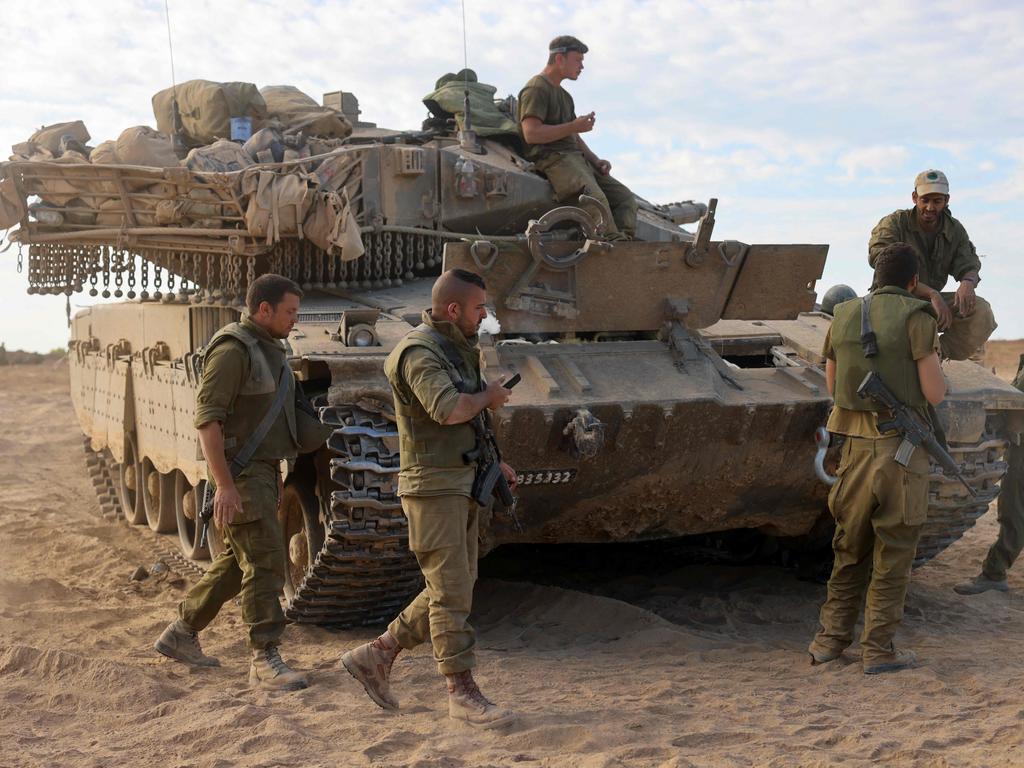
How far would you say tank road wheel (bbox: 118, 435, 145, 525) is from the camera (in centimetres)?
997

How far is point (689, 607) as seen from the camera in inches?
289

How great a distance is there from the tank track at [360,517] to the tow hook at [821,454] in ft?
6.51

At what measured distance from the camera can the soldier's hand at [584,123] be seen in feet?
25.5

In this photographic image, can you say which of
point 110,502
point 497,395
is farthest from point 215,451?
point 110,502

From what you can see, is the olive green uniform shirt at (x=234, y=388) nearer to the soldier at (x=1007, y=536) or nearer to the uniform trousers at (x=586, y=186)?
the uniform trousers at (x=586, y=186)

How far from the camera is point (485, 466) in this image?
4.77m

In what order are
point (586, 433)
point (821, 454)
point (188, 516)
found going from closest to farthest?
point (586, 433), point (821, 454), point (188, 516)

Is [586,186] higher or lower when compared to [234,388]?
higher

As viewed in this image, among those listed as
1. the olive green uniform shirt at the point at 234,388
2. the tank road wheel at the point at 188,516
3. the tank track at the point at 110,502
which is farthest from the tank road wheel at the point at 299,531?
the tank track at the point at 110,502

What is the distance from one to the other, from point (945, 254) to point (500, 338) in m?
2.41

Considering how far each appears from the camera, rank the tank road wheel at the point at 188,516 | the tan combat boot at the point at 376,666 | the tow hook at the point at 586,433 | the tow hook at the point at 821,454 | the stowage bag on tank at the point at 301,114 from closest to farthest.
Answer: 1. the tan combat boot at the point at 376,666
2. the tow hook at the point at 586,433
3. the tow hook at the point at 821,454
4. the tank road wheel at the point at 188,516
5. the stowage bag on tank at the point at 301,114

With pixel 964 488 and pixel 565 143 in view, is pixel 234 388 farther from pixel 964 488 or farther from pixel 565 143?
pixel 964 488

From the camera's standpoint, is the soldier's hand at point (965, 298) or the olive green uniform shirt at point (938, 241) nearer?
the soldier's hand at point (965, 298)

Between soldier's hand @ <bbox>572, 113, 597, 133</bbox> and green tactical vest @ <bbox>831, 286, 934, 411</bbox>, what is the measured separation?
8.99ft
